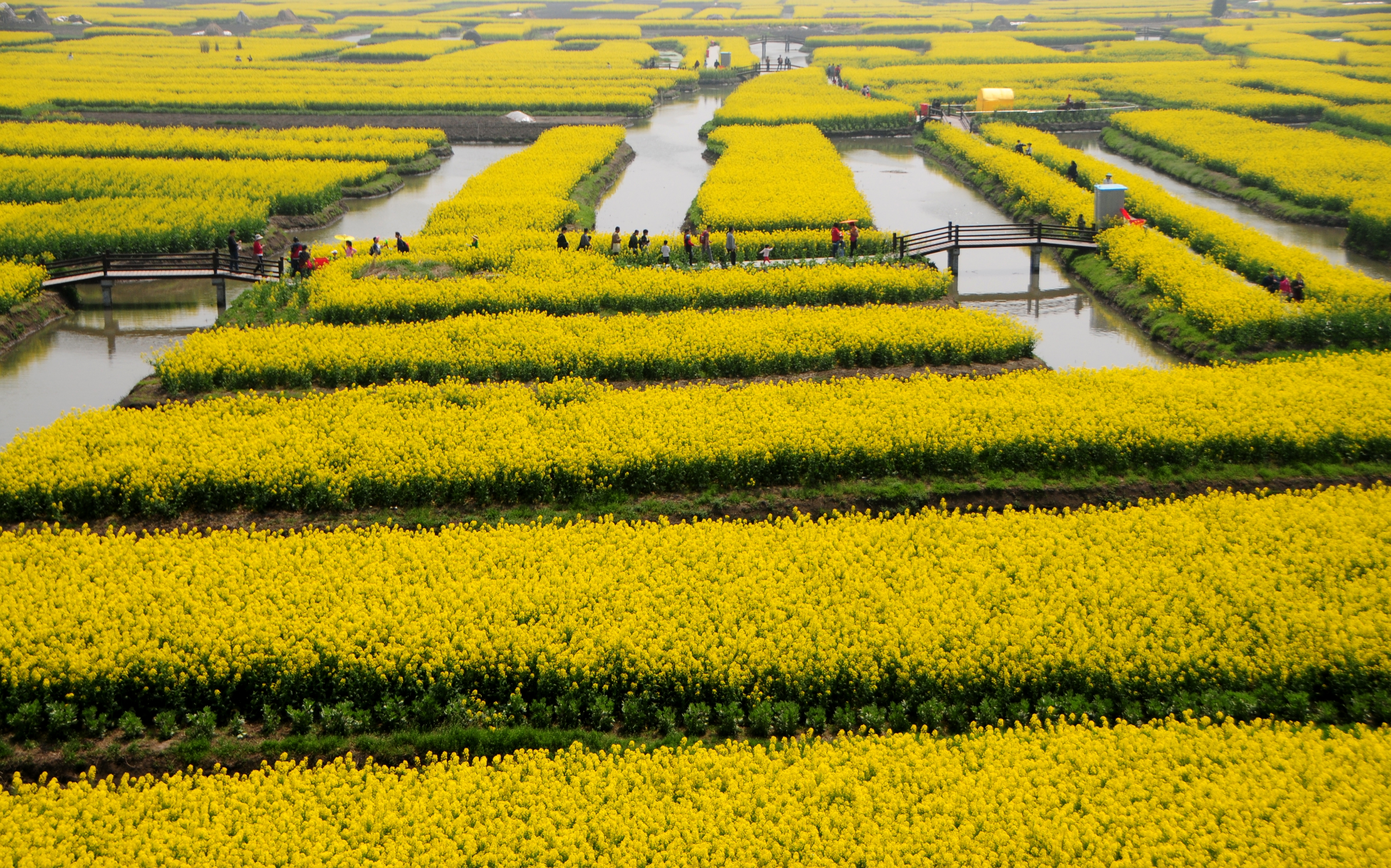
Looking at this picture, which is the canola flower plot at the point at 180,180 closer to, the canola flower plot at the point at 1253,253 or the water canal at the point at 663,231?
the water canal at the point at 663,231

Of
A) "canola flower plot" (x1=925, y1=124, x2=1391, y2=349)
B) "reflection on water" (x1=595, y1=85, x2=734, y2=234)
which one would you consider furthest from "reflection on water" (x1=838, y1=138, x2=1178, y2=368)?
"reflection on water" (x1=595, y1=85, x2=734, y2=234)

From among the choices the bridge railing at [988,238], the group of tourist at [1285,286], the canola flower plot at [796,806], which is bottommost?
the canola flower plot at [796,806]

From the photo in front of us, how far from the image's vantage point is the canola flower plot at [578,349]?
26.9m

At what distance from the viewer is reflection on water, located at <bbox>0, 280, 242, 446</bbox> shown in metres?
26.6

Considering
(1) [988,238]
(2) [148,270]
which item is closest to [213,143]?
(2) [148,270]

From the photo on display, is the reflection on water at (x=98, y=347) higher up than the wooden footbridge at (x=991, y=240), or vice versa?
the wooden footbridge at (x=991, y=240)

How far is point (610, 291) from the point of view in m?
32.5

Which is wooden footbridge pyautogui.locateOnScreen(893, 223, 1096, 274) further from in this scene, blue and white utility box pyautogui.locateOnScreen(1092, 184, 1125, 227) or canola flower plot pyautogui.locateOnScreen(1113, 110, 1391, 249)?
canola flower plot pyautogui.locateOnScreen(1113, 110, 1391, 249)

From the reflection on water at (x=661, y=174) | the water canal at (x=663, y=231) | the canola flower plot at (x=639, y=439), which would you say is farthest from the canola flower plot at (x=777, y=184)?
the canola flower plot at (x=639, y=439)

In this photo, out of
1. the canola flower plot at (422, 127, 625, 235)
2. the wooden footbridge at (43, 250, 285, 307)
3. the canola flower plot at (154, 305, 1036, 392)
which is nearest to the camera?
the canola flower plot at (154, 305, 1036, 392)

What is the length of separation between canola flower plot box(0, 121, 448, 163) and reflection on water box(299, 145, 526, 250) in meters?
1.88

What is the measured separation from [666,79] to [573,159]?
1468 inches

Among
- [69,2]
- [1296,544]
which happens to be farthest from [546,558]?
[69,2]

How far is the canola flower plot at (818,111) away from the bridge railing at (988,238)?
29843 mm
